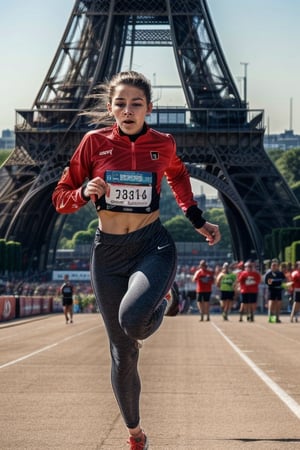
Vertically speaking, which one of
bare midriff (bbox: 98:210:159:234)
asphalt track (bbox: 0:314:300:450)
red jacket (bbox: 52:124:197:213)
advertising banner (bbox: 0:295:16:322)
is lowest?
asphalt track (bbox: 0:314:300:450)

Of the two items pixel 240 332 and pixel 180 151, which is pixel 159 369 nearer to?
pixel 240 332

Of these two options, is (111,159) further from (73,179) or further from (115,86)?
(115,86)

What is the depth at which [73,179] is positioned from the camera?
26.2 feet

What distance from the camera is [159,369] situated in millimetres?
16328

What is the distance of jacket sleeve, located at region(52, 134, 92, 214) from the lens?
25.8ft

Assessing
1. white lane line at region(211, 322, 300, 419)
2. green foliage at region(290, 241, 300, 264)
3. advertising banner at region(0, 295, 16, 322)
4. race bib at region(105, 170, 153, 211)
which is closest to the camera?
race bib at region(105, 170, 153, 211)

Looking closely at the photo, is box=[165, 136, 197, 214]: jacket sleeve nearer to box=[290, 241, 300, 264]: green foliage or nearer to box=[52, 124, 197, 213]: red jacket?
box=[52, 124, 197, 213]: red jacket

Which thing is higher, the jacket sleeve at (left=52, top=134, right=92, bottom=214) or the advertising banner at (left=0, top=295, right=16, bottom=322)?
the jacket sleeve at (left=52, top=134, right=92, bottom=214)

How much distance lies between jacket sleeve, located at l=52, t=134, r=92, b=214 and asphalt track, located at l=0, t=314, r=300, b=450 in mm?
1712

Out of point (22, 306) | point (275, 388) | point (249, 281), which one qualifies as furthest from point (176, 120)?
point (275, 388)

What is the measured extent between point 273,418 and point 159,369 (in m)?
6.03

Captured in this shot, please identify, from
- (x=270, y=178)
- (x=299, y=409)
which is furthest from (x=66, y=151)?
(x=299, y=409)

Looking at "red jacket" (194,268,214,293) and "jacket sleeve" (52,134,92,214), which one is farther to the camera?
"red jacket" (194,268,214,293)

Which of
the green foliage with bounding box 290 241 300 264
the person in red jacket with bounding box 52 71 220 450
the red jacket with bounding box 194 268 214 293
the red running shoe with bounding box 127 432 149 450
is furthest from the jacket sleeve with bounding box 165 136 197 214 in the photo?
the green foliage with bounding box 290 241 300 264
